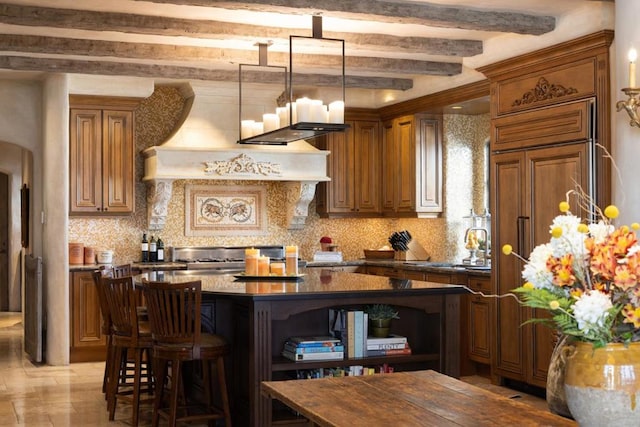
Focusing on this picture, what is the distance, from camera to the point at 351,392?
9.29 feet

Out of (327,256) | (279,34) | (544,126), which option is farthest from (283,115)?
(327,256)

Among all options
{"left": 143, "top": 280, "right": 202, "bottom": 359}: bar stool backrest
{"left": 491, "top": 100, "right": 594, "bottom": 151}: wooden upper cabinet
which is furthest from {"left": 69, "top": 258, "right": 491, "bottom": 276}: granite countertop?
{"left": 143, "top": 280, "right": 202, "bottom": 359}: bar stool backrest

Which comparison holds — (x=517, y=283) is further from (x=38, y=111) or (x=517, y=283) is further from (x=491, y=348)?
(x=38, y=111)

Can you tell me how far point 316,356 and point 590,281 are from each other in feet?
10.6

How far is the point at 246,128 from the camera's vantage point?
6.93 meters

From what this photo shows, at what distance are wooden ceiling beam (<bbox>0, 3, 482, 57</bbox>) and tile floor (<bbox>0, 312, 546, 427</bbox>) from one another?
2656mm

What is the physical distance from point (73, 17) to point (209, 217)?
3.73 meters

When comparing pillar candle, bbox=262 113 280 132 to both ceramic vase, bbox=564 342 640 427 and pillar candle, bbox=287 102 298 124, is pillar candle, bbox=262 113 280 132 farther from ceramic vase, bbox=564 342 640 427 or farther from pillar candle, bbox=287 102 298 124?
ceramic vase, bbox=564 342 640 427

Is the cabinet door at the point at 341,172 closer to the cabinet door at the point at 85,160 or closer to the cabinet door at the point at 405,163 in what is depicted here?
the cabinet door at the point at 405,163

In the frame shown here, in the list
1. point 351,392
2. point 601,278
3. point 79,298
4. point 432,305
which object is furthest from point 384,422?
point 79,298

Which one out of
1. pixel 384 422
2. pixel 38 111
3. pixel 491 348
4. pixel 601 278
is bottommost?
pixel 491 348

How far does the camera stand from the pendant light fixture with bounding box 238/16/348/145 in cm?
567

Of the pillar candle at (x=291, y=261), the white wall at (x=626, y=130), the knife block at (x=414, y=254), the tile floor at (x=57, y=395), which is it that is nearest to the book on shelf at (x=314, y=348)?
the pillar candle at (x=291, y=261)

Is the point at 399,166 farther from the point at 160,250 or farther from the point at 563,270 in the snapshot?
the point at 563,270
